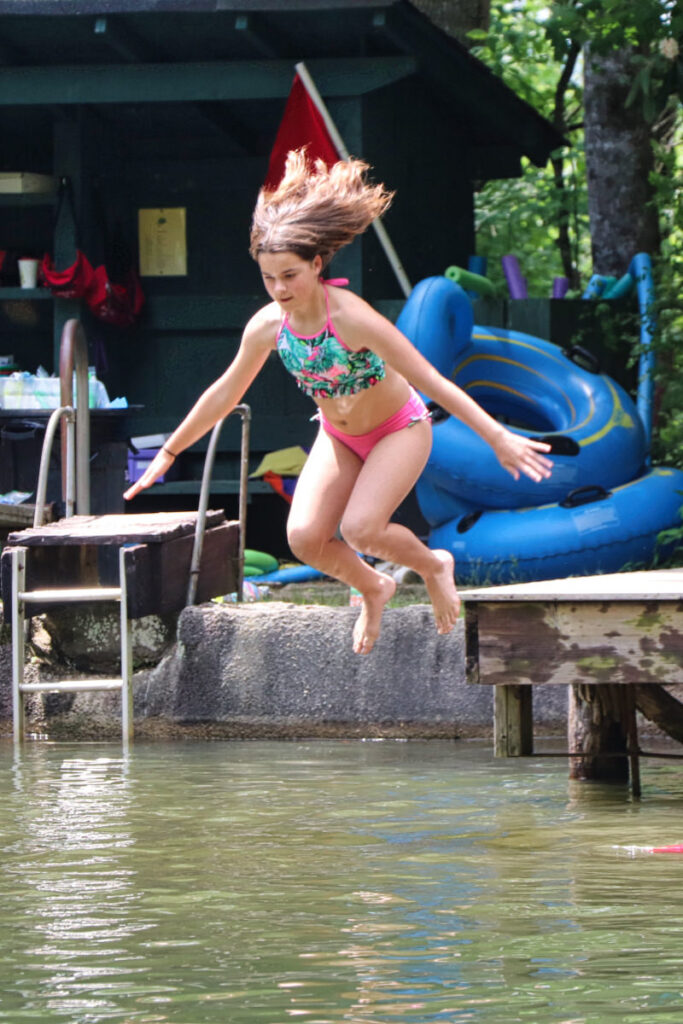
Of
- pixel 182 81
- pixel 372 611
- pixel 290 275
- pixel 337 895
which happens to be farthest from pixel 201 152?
pixel 337 895

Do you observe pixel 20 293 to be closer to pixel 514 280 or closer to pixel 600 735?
pixel 514 280

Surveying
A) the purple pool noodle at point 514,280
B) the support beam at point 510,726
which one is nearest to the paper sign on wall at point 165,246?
the purple pool noodle at point 514,280

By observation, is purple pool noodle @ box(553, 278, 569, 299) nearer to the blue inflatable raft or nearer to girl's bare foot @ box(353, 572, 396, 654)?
the blue inflatable raft

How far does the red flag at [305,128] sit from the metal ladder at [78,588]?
3231mm

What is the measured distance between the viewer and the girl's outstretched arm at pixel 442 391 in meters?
5.24


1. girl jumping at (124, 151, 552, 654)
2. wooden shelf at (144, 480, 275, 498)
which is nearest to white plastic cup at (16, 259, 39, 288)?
wooden shelf at (144, 480, 275, 498)

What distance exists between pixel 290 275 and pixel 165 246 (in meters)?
9.80

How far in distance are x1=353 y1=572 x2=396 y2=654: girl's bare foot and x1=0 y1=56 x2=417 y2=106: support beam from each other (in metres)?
7.28

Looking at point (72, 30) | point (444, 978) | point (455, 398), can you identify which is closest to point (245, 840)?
point (455, 398)

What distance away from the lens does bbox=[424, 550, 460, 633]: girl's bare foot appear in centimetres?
666

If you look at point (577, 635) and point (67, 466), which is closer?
point (577, 635)

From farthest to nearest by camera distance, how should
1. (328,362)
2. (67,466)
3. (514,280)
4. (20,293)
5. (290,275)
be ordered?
1. (514,280)
2. (20,293)
3. (67,466)
4. (328,362)
5. (290,275)

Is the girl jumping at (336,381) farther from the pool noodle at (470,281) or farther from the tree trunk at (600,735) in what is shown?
the pool noodle at (470,281)

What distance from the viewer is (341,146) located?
13180 mm
